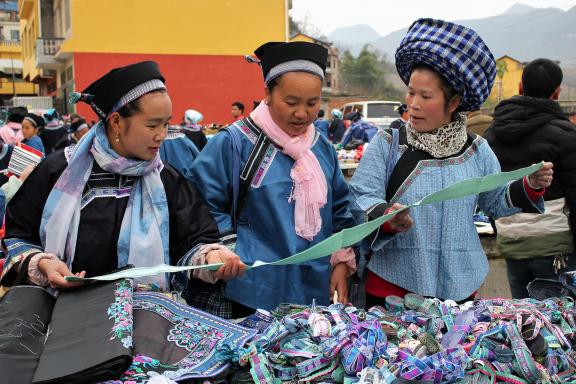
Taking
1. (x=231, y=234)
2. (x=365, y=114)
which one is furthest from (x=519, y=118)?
(x=365, y=114)

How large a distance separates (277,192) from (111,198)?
59 cm

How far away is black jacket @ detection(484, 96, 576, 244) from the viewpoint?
302cm

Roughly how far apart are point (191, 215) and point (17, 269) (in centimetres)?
57

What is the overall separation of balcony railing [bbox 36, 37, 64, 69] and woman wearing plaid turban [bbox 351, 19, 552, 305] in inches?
941

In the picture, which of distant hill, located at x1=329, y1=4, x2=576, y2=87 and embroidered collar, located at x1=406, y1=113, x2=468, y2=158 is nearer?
embroidered collar, located at x1=406, y1=113, x2=468, y2=158

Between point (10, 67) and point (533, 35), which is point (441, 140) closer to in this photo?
point (10, 67)

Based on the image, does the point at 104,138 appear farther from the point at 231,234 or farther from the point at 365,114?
the point at 365,114

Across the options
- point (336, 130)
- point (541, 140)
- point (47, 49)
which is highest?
point (47, 49)

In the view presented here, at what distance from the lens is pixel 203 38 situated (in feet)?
68.6

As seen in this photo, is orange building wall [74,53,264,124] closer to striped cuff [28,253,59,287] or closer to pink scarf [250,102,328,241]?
pink scarf [250,102,328,241]

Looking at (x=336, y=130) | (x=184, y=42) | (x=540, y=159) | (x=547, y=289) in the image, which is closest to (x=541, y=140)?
(x=540, y=159)

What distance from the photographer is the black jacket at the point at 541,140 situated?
3020 millimetres

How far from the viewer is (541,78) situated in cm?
319

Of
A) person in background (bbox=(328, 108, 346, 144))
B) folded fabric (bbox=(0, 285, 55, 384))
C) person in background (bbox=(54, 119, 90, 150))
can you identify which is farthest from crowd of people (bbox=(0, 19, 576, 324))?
person in background (bbox=(328, 108, 346, 144))
